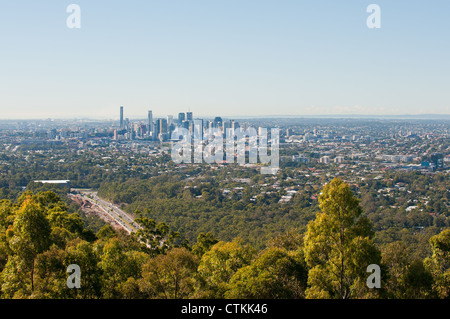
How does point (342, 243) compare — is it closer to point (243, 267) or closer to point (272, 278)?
point (272, 278)

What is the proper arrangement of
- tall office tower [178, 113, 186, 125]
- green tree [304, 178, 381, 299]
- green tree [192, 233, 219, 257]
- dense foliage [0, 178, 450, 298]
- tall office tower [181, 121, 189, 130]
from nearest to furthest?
green tree [304, 178, 381, 299], dense foliage [0, 178, 450, 298], green tree [192, 233, 219, 257], tall office tower [181, 121, 189, 130], tall office tower [178, 113, 186, 125]

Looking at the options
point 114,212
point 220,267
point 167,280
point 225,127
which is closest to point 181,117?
point 225,127

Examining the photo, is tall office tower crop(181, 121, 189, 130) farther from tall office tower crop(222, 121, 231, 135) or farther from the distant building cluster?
tall office tower crop(222, 121, 231, 135)

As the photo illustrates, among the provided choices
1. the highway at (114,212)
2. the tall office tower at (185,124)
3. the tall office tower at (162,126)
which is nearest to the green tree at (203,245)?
the highway at (114,212)

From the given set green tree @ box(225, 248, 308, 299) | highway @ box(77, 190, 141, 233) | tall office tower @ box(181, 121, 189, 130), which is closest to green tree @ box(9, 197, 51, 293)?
green tree @ box(225, 248, 308, 299)

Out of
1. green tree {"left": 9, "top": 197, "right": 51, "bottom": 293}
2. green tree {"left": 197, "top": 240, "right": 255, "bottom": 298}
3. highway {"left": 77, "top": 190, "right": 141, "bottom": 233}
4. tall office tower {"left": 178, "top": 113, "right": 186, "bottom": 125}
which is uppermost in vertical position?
tall office tower {"left": 178, "top": 113, "right": 186, "bottom": 125}

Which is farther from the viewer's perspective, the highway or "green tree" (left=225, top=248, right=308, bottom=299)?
the highway

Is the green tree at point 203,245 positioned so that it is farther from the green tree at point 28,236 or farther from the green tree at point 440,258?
the green tree at point 28,236

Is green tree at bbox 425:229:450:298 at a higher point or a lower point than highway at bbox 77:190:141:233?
higher
